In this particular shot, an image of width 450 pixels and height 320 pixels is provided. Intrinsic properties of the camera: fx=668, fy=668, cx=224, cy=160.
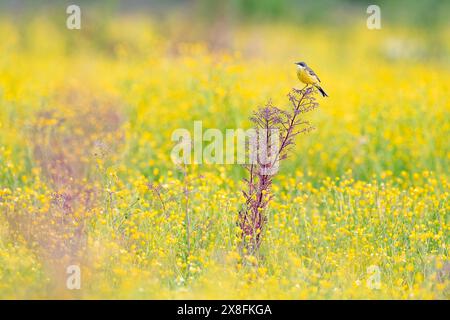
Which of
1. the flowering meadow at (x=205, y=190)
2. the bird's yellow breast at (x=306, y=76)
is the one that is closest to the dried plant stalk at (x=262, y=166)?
the flowering meadow at (x=205, y=190)

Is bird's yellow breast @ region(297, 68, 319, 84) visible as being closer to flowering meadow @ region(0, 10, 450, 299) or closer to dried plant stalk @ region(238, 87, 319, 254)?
dried plant stalk @ region(238, 87, 319, 254)

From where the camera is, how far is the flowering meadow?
4.63 metres

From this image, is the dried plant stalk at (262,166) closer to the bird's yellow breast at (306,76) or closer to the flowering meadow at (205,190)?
the flowering meadow at (205,190)

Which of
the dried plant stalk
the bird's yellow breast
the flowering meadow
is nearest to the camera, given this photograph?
the flowering meadow

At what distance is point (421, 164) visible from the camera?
7410 millimetres

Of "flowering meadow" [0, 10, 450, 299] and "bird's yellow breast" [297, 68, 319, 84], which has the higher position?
"bird's yellow breast" [297, 68, 319, 84]

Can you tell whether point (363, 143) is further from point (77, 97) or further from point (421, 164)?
point (77, 97)

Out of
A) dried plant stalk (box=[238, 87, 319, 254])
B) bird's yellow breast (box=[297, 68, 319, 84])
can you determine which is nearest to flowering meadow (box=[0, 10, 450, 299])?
dried plant stalk (box=[238, 87, 319, 254])

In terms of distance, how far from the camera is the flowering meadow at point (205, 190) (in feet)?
15.2

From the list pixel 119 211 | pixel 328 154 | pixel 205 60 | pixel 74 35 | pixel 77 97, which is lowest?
pixel 119 211

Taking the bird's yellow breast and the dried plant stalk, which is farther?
the bird's yellow breast

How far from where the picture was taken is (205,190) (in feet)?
18.9
